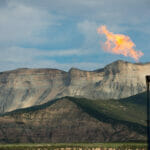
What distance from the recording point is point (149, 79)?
64.8 meters

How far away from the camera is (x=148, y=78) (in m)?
64.9

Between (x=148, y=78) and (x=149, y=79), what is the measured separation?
25 cm

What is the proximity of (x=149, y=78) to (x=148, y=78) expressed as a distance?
21cm

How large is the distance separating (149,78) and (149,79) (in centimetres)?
13

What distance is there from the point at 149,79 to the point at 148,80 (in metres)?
0.21

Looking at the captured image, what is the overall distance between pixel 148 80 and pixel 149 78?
12.1 inches

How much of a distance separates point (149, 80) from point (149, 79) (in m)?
0.18

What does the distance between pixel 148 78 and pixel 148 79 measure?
142mm

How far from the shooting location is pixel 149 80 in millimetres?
64875

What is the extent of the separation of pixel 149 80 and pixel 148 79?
0.18 m

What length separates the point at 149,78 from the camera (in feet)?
212

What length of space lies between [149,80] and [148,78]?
289mm
